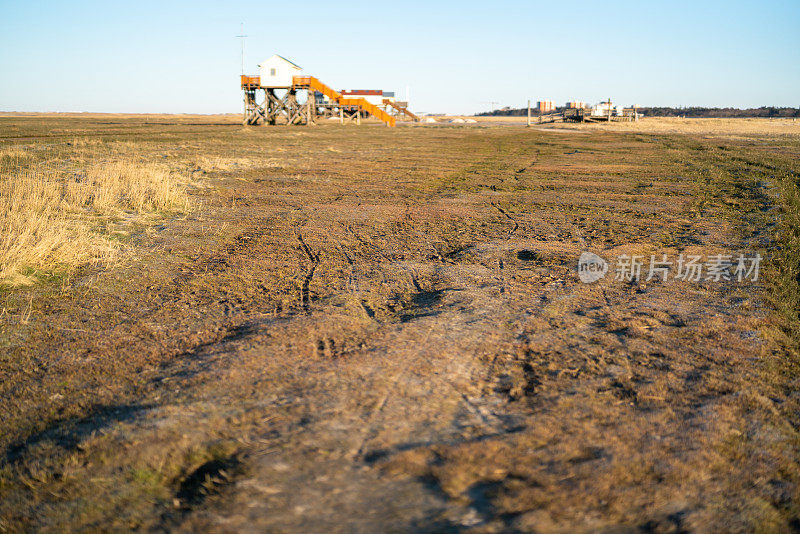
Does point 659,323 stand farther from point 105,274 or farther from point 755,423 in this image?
point 105,274

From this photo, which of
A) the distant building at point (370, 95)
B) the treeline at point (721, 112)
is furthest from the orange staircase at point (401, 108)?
the treeline at point (721, 112)

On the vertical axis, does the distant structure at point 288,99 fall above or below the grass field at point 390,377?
above

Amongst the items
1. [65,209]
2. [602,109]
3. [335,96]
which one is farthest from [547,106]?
[65,209]

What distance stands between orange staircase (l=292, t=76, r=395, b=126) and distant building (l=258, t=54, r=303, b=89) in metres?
0.67

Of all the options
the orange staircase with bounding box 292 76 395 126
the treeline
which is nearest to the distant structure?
the orange staircase with bounding box 292 76 395 126

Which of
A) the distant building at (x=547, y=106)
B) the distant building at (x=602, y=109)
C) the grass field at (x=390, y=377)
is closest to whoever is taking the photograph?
the grass field at (x=390, y=377)

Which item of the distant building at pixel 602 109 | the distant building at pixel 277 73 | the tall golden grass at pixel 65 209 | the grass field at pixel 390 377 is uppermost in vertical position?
the distant building at pixel 277 73

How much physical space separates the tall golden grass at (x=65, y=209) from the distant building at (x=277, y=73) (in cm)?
3389

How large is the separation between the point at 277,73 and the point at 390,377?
4499cm

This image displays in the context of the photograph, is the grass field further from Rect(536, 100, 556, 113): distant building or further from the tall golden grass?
Rect(536, 100, 556, 113): distant building

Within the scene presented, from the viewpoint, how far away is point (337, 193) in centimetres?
1037

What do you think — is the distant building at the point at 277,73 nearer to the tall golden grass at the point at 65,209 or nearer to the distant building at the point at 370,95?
the distant building at the point at 370,95

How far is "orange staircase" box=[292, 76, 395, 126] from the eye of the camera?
43.8 metres

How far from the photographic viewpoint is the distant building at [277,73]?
4409 centimetres
